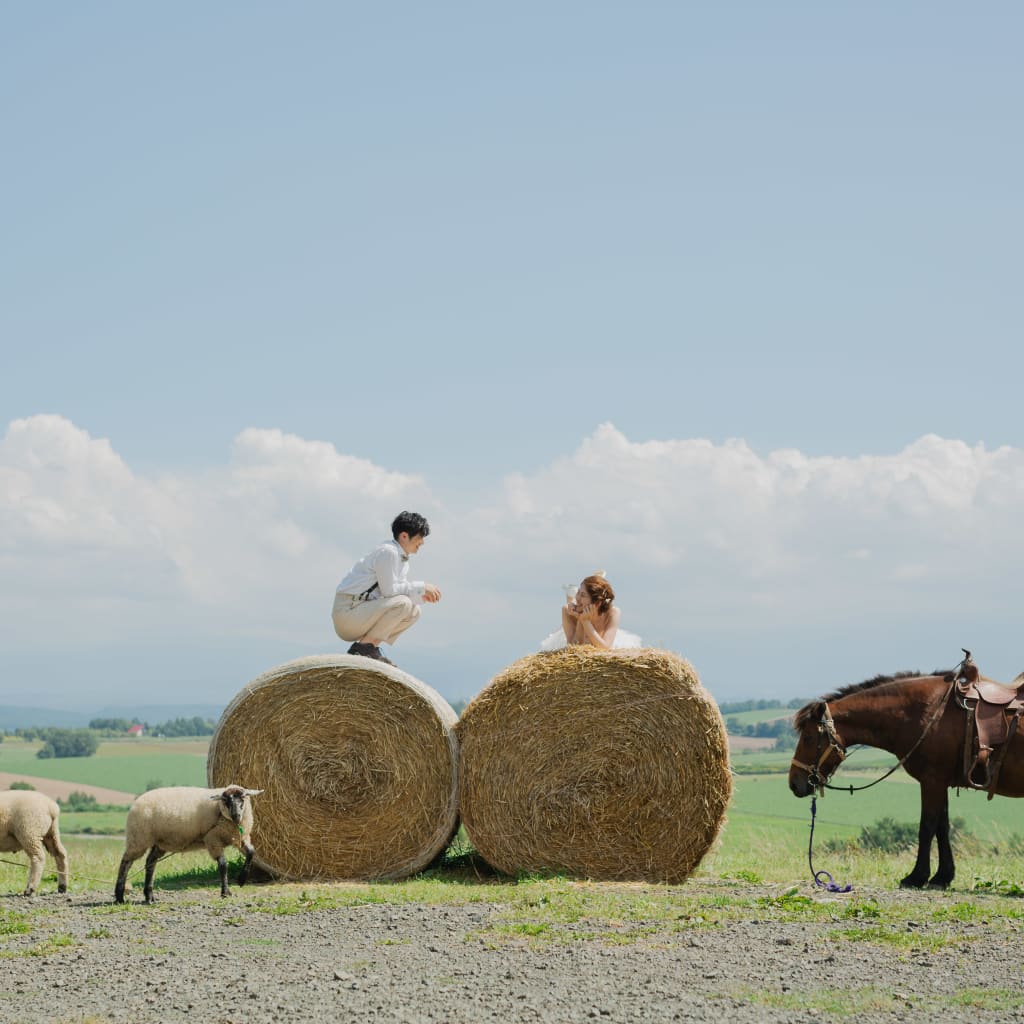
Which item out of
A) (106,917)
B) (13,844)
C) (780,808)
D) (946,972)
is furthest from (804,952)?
(780,808)

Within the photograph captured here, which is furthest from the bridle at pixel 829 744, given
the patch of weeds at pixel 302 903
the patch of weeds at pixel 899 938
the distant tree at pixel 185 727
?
the distant tree at pixel 185 727

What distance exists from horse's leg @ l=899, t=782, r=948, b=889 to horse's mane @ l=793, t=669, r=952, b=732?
889 mm

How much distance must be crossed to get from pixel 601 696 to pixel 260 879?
3187mm

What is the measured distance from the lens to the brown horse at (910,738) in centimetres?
1028

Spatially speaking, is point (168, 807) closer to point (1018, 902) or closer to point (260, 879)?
point (260, 879)

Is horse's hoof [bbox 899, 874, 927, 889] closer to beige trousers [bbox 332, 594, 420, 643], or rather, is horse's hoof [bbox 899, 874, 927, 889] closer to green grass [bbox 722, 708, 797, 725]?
beige trousers [bbox 332, 594, 420, 643]

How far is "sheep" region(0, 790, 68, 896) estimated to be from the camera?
31.7ft

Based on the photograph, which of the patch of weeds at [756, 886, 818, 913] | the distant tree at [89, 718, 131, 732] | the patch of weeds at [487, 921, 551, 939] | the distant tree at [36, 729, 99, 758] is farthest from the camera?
the distant tree at [89, 718, 131, 732]

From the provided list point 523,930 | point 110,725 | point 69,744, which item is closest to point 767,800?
point 523,930

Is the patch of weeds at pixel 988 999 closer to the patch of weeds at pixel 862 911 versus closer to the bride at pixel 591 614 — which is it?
the patch of weeds at pixel 862 911

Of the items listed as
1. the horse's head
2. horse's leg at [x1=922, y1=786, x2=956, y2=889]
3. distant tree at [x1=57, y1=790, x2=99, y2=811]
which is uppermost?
the horse's head

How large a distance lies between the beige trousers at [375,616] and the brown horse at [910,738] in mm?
3395

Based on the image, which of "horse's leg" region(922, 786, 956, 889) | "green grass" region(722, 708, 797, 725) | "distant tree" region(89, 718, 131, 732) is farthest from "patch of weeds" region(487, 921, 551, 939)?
"distant tree" region(89, 718, 131, 732)

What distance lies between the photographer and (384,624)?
1107 cm
